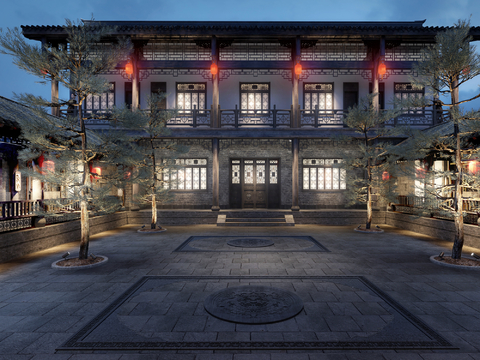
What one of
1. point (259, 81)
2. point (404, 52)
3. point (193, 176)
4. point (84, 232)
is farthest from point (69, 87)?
point (404, 52)

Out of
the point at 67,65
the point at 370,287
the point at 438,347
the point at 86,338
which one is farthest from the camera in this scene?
the point at 67,65

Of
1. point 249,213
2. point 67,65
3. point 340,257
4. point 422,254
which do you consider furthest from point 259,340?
point 249,213

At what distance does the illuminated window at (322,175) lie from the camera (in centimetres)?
1385

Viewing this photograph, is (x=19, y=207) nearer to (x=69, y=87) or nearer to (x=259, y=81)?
(x=69, y=87)

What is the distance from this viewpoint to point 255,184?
13812 mm

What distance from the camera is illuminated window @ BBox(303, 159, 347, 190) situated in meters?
13.9

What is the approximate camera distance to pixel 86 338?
3.13 m

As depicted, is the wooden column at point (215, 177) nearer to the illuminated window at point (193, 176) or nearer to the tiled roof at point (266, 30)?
the illuminated window at point (193, 176)

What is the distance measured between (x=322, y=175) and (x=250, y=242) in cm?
707

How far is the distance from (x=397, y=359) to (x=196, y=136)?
1109 cm

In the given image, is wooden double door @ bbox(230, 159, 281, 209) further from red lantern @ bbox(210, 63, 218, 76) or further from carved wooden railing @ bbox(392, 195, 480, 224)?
carved wooden railing @ bbox(392, 195, 480, 224)

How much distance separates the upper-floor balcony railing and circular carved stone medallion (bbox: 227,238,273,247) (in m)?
5.80

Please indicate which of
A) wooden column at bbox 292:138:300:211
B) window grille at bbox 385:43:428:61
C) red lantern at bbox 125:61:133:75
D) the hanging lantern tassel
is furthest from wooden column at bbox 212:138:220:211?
window grille at bbox 385:43:428:61

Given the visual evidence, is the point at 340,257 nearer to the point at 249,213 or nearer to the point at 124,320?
the point at 124,320
